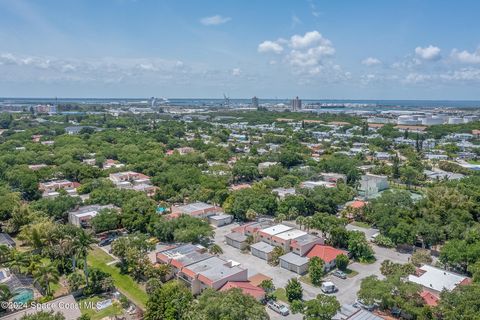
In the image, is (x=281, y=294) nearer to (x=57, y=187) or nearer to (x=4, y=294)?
(x=4, y=294)

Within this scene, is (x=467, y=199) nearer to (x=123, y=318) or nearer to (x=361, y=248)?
(x=361, y=248)

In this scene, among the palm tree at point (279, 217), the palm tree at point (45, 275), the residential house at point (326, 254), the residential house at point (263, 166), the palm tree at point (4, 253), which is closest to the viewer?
the palm tree at point (45, 275)

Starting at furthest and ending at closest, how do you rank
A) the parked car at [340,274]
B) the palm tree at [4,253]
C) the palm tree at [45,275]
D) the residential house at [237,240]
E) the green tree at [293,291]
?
the residential house at [237,240] < the parked car at [340,274] < the palm tree at [4,253] < the green tree at [293,291] < the palm tree at [45,275]

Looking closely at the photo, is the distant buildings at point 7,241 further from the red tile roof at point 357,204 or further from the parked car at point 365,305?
the red tile roof at point 357,204

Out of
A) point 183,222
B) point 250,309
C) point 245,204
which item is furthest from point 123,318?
point 245,204

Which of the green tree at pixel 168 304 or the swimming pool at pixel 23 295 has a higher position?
the green tree at pixel 168 304

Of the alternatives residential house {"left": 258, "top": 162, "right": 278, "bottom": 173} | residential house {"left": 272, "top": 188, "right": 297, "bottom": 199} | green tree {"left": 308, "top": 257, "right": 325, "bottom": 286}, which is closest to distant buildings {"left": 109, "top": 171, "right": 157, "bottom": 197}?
residential house {"left": 272, "top": 188, "right": 297, "bottom": 199}

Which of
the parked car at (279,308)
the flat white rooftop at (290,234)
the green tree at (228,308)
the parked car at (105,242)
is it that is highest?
the green tree at (228,308)

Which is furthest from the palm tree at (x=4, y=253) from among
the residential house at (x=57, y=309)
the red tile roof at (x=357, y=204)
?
the red tile roof at (x=357, y=204)

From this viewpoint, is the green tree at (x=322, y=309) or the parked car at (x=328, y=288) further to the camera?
the parked car at (x=328, y=288)
